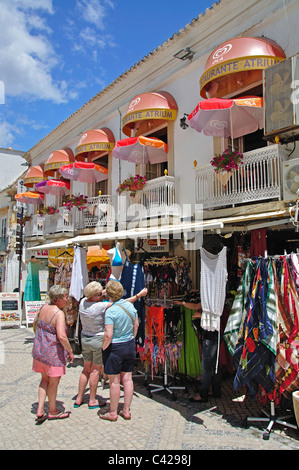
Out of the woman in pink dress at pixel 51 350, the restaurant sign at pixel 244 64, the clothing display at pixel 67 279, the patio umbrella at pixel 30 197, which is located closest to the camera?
the woman in pink dress at pixel 51 350

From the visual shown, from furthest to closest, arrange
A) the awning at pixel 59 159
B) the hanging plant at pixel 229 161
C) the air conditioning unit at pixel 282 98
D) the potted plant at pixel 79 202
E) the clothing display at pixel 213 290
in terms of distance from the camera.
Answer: the awning at pixel 59 159 < the potted plant at pixel 79 202 < the hanging plant at pixel 229 161 < the air conditioning unit at pixel 282 98 < the clothing display at pixel 213 290

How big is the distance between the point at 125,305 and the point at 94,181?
9.15m

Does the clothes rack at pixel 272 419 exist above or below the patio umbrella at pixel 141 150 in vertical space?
below

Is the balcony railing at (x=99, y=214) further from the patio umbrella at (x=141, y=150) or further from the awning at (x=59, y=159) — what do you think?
the awning at (x=59, y=159)

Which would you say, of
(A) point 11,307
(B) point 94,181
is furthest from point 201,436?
(B) point 94,181

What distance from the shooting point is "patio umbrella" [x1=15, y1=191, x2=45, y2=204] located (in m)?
16.4

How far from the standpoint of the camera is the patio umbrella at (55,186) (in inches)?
552

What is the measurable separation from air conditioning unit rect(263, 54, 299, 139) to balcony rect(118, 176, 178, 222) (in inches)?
136

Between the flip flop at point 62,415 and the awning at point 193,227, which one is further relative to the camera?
the awning at point 193,227

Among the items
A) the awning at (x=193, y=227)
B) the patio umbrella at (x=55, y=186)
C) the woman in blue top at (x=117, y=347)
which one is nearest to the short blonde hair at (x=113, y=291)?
the woman in blue top at (x=117, y=347)

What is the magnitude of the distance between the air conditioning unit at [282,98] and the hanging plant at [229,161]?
3.39 feet

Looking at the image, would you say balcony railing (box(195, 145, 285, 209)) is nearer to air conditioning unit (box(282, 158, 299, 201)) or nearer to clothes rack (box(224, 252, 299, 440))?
air conditioning unit (box(282, 158, 299, 201))

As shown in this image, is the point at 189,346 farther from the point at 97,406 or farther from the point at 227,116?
the point at 227,116

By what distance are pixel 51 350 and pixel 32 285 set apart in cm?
799
